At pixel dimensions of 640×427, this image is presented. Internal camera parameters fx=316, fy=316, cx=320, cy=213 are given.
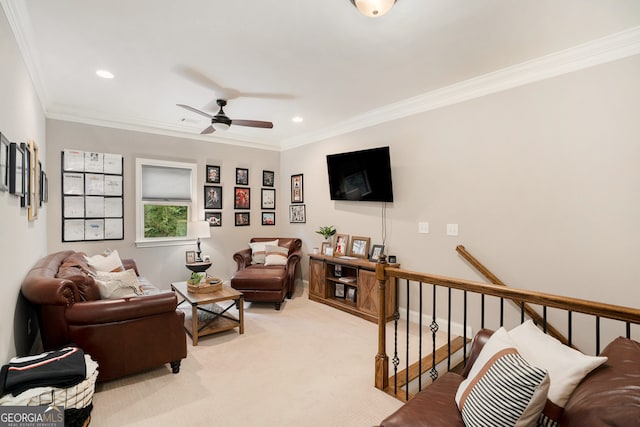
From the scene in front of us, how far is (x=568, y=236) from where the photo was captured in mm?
2799

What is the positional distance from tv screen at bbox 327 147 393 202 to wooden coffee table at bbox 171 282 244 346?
6.91 feet

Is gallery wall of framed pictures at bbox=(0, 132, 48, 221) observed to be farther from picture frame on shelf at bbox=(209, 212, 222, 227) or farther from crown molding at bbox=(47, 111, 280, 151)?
picture frame on shelf at bbox=(209, 212, 222, 227)

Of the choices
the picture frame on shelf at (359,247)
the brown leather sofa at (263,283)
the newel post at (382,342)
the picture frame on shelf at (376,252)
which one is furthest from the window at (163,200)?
the newel post at (382,342)

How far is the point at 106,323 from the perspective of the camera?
7.66 feet

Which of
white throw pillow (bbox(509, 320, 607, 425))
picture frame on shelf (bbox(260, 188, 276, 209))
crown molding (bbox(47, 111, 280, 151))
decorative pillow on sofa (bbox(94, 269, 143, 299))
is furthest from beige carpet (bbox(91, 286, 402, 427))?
crown molding (bbox(47, 111, 280, 151))

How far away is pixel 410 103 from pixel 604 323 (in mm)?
2900

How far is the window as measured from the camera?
15.9ft

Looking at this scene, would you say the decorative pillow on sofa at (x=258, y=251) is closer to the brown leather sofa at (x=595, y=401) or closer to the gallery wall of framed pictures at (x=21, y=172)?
the gallery wall of framed pictures at (x=21, y=172)

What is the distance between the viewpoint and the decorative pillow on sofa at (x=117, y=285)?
2.61m

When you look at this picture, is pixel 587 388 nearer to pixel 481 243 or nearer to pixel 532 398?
pixel 532 398

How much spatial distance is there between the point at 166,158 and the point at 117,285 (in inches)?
115

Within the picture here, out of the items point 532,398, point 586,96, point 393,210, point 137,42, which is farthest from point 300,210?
point 532,398

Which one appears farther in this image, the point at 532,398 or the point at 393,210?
the point at 393,210

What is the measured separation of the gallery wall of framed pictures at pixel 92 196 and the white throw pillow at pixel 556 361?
16.5 feet
